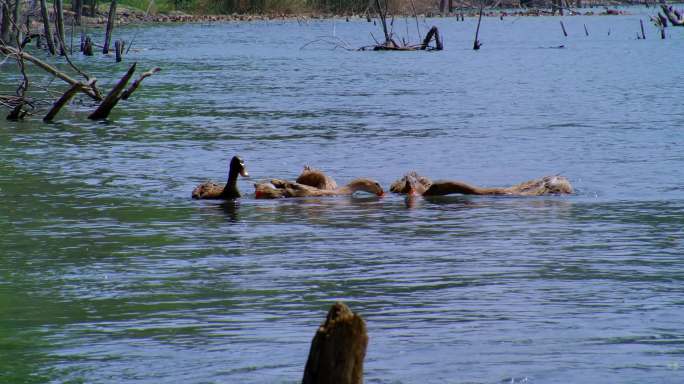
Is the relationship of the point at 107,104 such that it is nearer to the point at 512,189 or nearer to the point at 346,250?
the point at 512,189

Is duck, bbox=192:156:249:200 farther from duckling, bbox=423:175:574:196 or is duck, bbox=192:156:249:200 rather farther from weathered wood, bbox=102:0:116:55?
weathered wood, bbox=102:0:116:55

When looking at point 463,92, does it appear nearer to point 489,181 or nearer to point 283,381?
point 489,181

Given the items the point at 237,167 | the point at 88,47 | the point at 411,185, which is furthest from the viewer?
the point at 88,47

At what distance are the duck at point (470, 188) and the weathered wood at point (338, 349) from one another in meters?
10.5

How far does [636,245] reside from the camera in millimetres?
12680

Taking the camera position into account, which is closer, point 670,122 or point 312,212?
point 312,212

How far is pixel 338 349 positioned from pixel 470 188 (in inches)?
424

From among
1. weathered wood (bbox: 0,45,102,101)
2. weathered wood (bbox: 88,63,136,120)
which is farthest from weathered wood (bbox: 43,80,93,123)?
weathered wood (bbox: 88,63,136,120)

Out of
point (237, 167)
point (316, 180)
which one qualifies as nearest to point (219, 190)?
point (237, 167)

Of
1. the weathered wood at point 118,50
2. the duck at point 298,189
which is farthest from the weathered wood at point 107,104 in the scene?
the weathered wood at point 118,50

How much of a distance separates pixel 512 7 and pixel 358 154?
4697 inches

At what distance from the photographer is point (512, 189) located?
53.3ft

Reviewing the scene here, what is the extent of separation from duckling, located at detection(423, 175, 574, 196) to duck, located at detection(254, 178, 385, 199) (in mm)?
716

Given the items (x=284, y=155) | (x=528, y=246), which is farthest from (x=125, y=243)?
(x=284, y=155)
